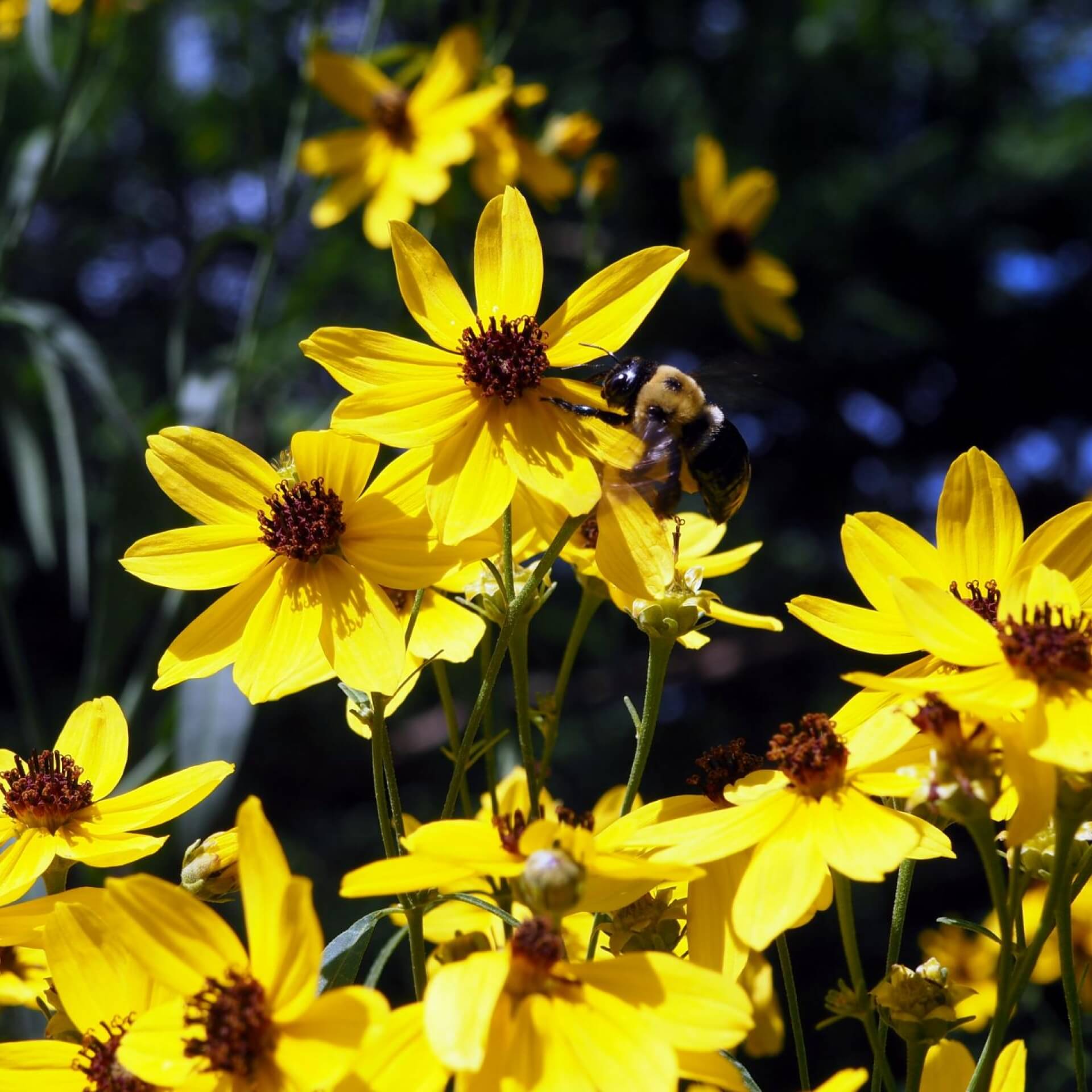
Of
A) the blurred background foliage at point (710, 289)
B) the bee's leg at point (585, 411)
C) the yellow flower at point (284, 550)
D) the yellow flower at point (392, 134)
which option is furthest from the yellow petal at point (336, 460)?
the blurred background foliage at point (710, 289)

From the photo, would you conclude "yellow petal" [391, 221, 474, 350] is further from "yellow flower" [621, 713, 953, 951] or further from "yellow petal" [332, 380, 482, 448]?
"yellow flower" [621, 713, 953, 951]

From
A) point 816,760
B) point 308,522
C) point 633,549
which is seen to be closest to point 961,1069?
point 816,760

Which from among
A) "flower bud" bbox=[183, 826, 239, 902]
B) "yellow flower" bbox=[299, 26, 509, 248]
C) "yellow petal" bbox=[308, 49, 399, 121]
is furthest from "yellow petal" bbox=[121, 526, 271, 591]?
"yellow petal" bbox=[308, 49, 399, 121]

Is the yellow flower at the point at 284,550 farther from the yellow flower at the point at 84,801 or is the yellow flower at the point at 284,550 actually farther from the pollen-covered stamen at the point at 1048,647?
the pollen-covered stamen at the point at 1048,647

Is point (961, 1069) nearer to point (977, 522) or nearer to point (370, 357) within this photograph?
point (977, 522)

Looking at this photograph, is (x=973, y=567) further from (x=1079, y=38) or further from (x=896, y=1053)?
(x=1079, y=38)

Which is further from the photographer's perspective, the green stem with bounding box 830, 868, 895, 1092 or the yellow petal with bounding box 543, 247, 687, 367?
the yellow petal with bounding box 543, 247, 687, 367
